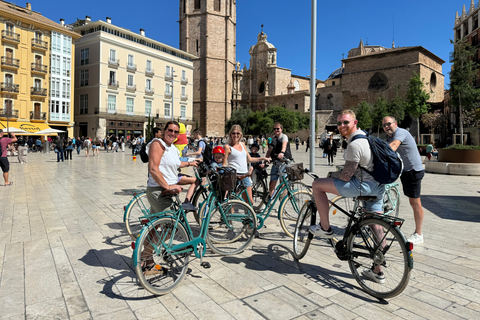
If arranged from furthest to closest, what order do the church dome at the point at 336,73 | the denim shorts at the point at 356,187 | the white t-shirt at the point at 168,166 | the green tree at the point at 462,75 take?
1. the church dome at the point at 336,73
2. the green tree at the point at 462,75
3. the white t-shirt at the point at 168,166
4. the denim shorts at the point at 356,187

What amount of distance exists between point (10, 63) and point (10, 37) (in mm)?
2606

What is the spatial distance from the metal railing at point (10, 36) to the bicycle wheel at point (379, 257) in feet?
136

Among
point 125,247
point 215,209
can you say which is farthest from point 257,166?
point 125,247

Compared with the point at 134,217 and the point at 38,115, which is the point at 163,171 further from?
the point at 38,115

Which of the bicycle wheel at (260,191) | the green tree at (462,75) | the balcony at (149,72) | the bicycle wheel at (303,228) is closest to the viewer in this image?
the bicycle wheel at (303,228)

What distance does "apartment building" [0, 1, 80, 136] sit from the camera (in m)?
34.3

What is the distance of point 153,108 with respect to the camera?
4828cm

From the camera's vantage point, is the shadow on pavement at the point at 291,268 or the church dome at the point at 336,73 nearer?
the shadow on pavement at the point at 291,268

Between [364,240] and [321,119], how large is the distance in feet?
195

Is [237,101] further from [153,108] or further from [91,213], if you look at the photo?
[91,213]

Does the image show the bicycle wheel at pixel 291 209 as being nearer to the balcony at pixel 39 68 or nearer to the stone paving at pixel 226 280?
the stone paving at pixel 226 280

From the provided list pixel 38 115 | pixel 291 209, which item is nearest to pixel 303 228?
pixel 291 209

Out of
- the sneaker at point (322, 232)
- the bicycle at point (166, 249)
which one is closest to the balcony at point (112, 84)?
the bicycle at point (166, 249)

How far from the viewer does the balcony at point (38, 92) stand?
36500 mm
